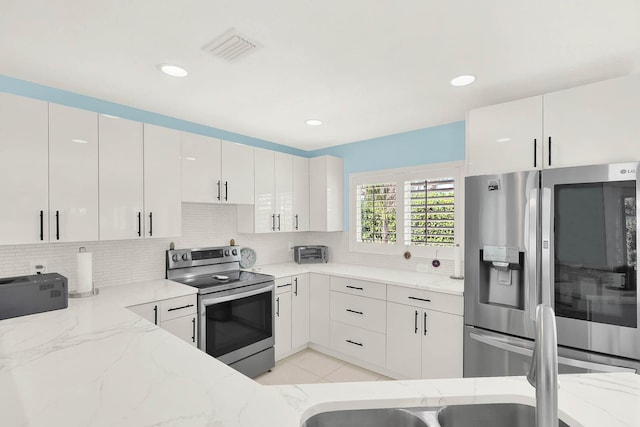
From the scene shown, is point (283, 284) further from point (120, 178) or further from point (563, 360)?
point (563, 360)

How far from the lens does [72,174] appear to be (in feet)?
7.08

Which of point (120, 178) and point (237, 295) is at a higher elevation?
point (120, 178)

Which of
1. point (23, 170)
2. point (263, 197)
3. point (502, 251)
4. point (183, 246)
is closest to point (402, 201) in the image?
point (502, 251)

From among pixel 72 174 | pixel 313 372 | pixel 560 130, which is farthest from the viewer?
pixel 313 372

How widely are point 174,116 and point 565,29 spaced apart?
9.37 ft

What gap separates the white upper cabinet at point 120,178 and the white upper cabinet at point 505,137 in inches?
101

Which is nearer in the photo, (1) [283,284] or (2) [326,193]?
(1) [283,284]

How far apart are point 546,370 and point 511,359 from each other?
1.84 metres

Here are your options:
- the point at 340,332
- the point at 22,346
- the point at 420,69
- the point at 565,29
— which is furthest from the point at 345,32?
the point at 340,332

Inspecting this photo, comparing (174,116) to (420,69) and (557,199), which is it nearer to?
(420,69)

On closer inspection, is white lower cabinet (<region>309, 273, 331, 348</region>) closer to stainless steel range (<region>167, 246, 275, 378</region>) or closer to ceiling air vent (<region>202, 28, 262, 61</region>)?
stainless steel range (<region>167, 246, 275, 378</region>)

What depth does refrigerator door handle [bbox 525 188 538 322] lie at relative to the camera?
2012 mm

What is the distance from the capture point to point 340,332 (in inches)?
127

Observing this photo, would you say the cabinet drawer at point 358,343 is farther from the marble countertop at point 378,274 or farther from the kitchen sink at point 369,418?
the kitchen sink at point 369,418
